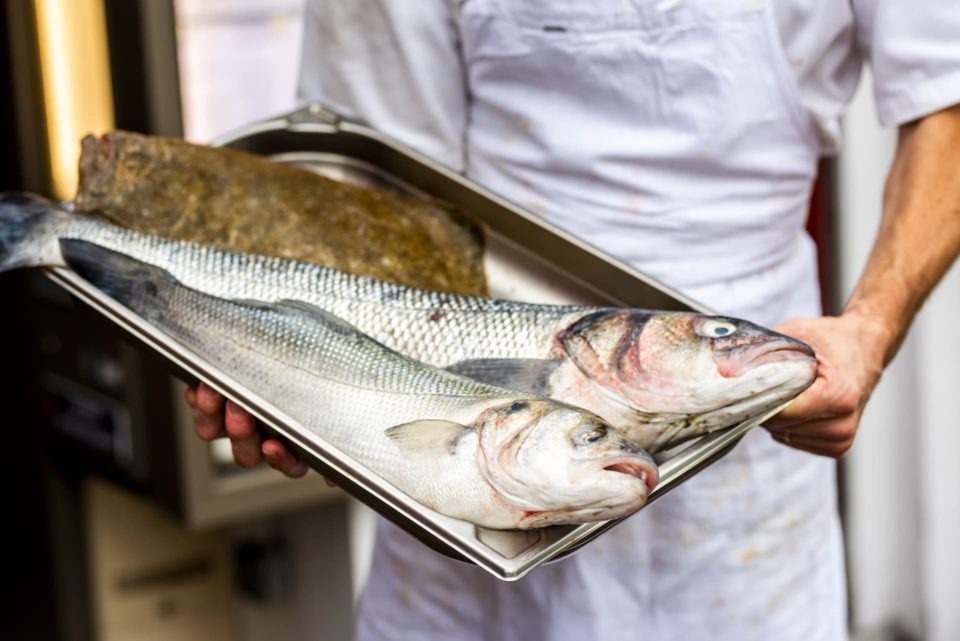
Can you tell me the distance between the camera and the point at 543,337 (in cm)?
112

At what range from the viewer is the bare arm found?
43.6 inches

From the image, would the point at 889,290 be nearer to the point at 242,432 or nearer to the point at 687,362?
the point at 687,362

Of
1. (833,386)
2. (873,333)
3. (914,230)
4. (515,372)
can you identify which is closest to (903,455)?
(914,230)

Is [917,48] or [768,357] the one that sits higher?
[917,48]

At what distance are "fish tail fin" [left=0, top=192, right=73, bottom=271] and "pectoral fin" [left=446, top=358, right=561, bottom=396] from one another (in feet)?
1.42

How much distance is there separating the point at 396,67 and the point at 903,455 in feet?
6.50

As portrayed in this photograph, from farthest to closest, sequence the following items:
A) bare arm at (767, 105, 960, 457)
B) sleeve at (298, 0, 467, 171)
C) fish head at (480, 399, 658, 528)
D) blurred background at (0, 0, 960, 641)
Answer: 1. blurred background at (0, 0, 960, 641)
2. sleeve at (298, 0, 467, 171)
3. bare arm at (767, 105, 960, 457)
4. fish head at (480, 399, 658, 528)

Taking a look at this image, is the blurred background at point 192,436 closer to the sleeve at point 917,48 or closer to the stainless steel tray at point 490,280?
the stainless steel tray at point 490,280

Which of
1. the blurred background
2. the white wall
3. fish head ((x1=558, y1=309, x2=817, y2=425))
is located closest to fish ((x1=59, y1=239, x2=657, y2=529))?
fish head ((x1=558, y1=309, x2=817, y2=425))

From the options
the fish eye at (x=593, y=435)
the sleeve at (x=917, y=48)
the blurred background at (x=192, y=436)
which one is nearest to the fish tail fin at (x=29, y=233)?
the fish eye at (x=593, y=435)

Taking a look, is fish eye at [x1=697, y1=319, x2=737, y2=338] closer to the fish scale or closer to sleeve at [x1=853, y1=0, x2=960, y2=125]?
the fish scale

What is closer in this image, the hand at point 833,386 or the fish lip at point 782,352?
the fish lip at point 782,352

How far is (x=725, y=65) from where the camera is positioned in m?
1.33

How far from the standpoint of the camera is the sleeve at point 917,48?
51.9 inches
